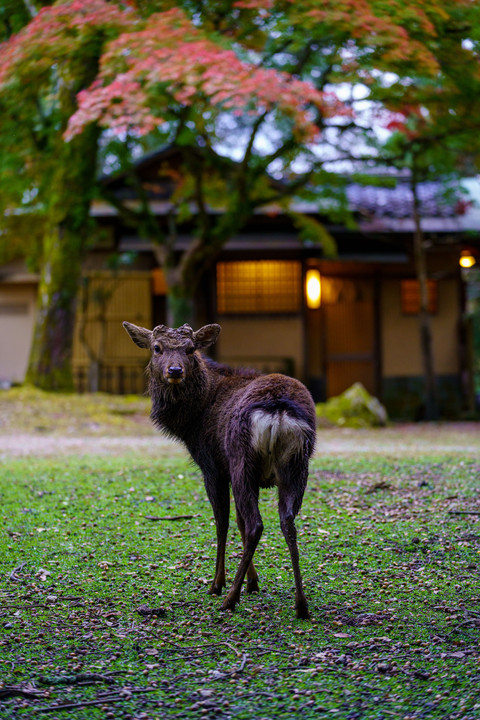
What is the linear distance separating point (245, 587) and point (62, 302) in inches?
453

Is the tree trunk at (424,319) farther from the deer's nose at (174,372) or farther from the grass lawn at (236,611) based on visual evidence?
the deer's nose at (174,372)

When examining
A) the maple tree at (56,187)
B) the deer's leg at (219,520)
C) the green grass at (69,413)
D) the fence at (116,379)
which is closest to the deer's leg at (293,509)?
the deer's leg at (219,520)

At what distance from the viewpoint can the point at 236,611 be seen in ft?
14.3

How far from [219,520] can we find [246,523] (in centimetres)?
49

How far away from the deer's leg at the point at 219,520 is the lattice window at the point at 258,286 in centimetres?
1504

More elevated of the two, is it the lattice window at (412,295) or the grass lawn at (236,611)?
the lattice window at (412,295)

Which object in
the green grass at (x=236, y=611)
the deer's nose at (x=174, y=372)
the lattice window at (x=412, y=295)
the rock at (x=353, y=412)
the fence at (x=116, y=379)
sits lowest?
the green grass at (x=236, y=611)

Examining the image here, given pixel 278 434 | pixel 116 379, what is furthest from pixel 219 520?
pixel 116 379

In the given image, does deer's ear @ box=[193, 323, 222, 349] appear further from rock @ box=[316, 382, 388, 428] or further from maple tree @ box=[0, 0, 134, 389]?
rock @ box=[316, 382, 388, 428]

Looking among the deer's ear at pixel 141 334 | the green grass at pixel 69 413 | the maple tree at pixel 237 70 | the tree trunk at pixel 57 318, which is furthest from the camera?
the tree trunk at pixel 57 318

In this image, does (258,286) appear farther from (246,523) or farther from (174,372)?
(246,523)

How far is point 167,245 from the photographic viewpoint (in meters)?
16.8

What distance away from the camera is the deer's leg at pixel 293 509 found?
13.5ft

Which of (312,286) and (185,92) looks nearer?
(185,92)
